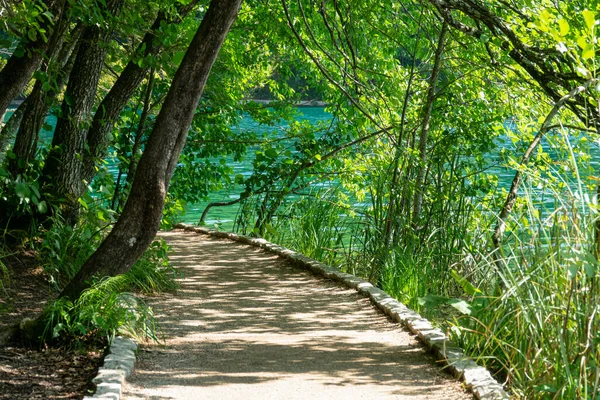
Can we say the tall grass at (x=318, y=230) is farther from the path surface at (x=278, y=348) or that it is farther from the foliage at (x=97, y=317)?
the foliage at (x=97, y=317)

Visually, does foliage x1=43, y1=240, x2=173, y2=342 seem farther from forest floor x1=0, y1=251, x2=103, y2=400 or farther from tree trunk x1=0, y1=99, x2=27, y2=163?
tree trunk x1=0, y1=99, x2=27, y2=163

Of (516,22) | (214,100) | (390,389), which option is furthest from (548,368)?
(214,100)

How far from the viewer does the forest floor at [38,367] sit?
4324 mm

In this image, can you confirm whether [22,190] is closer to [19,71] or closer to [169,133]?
[19,71]

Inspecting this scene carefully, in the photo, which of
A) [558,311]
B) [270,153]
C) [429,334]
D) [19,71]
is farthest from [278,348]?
[270,153]

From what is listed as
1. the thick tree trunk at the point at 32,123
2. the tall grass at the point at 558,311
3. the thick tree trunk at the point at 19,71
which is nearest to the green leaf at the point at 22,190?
the thick tree trunk at the point at 19,71

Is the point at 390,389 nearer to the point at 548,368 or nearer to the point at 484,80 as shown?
the point at 548,368

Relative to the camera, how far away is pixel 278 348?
17.6ft

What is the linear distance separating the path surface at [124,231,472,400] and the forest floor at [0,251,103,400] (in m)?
0.29

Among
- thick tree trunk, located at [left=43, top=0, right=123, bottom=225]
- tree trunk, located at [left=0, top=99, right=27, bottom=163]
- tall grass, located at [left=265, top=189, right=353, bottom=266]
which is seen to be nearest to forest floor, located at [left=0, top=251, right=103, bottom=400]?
thick tree trunk, located at [left=43, top=0, right=123, bottom=225]

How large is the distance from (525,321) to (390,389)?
2.78 feet

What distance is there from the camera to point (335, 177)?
11.2 metres

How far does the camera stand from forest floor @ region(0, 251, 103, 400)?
4324mm

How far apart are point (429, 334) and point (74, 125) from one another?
3.64m
